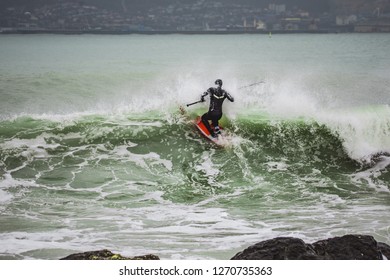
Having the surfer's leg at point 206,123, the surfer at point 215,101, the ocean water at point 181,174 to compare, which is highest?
the surfer at point 215,101

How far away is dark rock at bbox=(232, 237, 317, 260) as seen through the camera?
317 centimetres

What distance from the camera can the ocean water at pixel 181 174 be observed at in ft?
13.5

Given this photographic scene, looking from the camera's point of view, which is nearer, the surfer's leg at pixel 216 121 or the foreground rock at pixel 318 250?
the foreground rock at pixel 318 250

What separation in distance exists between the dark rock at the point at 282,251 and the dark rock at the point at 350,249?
0.09 metres

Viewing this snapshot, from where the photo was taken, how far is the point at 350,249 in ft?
10.6

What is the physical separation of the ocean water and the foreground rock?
581 millimetres

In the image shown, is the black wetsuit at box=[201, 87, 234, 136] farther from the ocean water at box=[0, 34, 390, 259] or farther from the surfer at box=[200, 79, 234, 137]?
the ocean water at box=[0, 34, 390, 259]

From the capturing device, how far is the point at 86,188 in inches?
202

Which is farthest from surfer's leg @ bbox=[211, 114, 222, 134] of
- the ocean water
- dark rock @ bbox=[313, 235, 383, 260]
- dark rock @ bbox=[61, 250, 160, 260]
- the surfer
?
dark rock @ bbox=[313, 235, 383, 260]

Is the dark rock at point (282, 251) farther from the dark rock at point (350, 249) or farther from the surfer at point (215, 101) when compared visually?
the surfer at point (215, 101)

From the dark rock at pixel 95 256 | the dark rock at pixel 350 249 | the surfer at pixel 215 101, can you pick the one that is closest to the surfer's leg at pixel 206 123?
the surfer at pixel 215 101

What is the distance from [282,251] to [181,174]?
101 inches

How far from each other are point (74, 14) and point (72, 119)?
1539 millimetres

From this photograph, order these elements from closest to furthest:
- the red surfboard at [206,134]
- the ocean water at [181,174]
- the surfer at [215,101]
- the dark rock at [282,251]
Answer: the dark rock at [282,251], the ocean water at [181,174], the surfer at [215,101], the red surfboard at [206,134]
